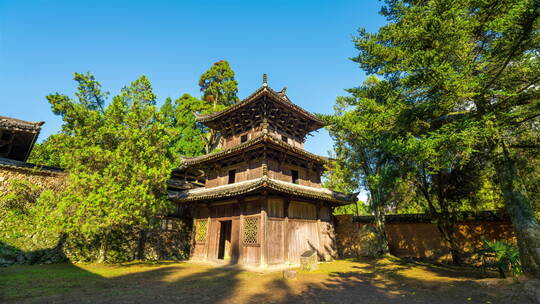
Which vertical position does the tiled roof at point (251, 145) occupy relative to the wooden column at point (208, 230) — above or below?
above

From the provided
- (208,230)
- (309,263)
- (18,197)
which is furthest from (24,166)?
(309,263)

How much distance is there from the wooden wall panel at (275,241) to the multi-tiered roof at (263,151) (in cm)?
171

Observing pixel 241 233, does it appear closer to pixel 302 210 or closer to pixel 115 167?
pixel 302 210

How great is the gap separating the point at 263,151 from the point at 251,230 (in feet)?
Answer: 14.5

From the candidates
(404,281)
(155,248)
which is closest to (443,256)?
(404,281)

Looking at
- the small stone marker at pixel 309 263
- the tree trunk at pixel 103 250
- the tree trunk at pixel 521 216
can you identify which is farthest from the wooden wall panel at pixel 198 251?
the tree trunk at pixel 521 216

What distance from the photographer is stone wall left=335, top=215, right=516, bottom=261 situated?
52.4 feet

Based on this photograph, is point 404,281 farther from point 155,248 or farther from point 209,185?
point 155,248

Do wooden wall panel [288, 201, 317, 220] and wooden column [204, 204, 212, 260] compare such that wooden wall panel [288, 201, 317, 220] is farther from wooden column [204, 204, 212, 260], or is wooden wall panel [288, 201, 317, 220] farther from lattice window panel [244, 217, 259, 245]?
wooden column [204, 204, 212, 260]

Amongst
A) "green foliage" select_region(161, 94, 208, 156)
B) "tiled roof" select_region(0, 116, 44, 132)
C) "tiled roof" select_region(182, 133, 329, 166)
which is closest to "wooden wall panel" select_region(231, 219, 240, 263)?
"tiled roof" select_region(182, 133, 329, 166)

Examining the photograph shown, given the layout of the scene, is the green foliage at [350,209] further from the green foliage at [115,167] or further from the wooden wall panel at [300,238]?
the green foliage at [115,167]

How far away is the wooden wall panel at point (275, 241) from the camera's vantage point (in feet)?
39.4

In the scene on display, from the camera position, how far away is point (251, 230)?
41.2 ft

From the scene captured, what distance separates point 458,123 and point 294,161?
9.02 m
